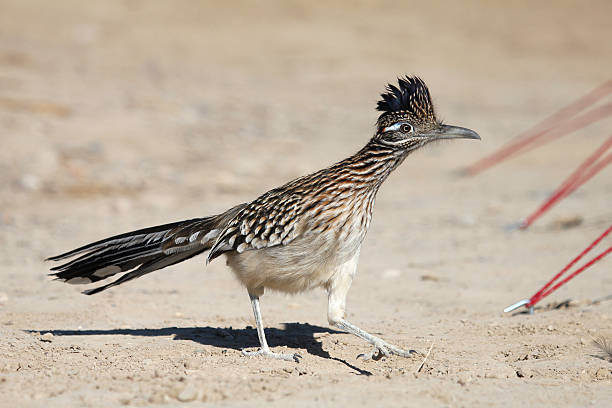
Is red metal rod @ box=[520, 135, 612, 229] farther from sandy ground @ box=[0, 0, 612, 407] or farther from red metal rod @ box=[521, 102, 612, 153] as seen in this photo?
red metal rod @ box=[521, 102, 612, 153]

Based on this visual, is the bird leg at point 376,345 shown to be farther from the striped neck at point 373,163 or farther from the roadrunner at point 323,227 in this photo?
the striped neck at point 373,163

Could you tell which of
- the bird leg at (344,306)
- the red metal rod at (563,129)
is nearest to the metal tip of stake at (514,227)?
the red metal rod at (563,129)

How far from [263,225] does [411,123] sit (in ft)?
4.10

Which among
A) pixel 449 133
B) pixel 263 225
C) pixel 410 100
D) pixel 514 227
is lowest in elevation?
pixel 514 227

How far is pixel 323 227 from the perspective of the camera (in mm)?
5520

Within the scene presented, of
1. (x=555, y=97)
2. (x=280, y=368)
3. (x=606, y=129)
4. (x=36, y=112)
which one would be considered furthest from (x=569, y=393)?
(x=555, y=97)

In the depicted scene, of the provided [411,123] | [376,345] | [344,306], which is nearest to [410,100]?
[411,123]

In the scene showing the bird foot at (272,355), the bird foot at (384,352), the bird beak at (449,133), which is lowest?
the bird foot at (384,352)

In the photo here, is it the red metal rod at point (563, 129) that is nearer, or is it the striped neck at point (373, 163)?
the striped neck at point (373, 163)

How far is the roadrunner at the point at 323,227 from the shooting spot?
219 inches

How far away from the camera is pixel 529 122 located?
19594 mm

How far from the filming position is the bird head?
5754mm

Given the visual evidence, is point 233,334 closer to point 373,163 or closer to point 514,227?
point 373,163

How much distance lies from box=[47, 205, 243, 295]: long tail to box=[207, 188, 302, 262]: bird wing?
201 millimetres
